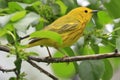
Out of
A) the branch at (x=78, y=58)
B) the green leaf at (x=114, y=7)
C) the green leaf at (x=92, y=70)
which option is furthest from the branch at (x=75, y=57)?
the green leaf at (x=114, y=7)

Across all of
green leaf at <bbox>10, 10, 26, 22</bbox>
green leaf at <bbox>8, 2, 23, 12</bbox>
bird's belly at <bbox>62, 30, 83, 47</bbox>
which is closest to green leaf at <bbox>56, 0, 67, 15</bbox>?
bird's belly at <bbox>62, 30, 83, 47</bbox>

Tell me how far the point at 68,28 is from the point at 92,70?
1.12 ft

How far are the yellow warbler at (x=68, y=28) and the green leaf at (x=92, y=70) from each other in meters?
0.15

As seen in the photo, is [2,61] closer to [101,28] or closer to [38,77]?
[38,77]

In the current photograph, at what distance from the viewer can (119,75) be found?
3758 millimetres

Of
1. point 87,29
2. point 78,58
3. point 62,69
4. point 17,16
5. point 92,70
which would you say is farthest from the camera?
point 62,69

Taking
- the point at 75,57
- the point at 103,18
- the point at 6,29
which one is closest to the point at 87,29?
the point at 103,18

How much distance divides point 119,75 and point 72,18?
170 cm

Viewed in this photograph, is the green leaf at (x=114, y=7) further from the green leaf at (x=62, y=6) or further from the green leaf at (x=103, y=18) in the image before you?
the green leaf at (x=62, y=6)

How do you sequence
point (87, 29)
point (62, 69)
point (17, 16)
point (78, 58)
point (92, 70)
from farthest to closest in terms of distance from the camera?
point (62, 69) → point (87, 29) → point (92, 70) → point (78, 58) → point (17, 16)

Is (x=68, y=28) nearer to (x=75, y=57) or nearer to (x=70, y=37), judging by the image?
(x=70, y=37)


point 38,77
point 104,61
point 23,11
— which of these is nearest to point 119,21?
point 104,61

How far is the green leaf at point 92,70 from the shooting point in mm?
1686

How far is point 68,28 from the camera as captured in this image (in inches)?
77.7
